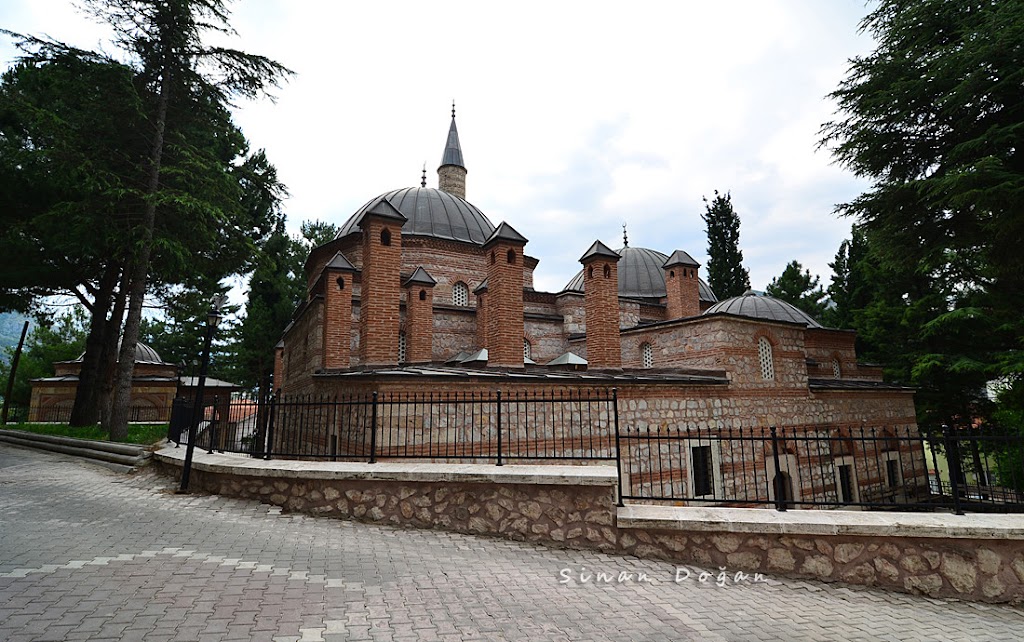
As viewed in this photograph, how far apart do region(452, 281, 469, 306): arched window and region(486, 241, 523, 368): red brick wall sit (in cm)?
643

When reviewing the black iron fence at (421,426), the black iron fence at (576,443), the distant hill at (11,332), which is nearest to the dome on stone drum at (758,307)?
the black iron fence at (576,443)

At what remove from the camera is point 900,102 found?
432 inches

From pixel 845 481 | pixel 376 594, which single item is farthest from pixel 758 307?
pixel 376 594

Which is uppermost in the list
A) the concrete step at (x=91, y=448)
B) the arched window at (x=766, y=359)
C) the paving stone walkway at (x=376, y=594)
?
the arched window at (x=766, y=359)

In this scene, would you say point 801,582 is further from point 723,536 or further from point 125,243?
point 125,243

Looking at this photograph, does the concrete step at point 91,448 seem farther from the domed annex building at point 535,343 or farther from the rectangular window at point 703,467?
the rectangular window at point 703,467

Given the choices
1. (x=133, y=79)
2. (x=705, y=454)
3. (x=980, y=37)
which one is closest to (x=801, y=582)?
(x=705, y=454)

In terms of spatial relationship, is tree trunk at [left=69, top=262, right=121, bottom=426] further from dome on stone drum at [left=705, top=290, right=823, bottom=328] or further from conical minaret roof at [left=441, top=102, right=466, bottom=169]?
dome on stone drum at [left=705, top=290, right=823, bottom=328]

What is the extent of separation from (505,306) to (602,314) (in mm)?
2749

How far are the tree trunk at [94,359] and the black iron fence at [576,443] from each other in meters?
7.46

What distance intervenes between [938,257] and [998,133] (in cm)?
334

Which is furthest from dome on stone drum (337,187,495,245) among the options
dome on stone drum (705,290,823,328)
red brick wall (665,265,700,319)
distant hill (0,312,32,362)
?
distant hill (0,312,32,362)

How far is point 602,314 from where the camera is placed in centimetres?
1288

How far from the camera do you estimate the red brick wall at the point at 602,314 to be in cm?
1269
